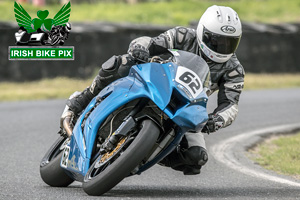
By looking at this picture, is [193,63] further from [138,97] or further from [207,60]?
[207,60]

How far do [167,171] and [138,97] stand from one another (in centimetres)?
202

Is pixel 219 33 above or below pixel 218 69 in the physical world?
above

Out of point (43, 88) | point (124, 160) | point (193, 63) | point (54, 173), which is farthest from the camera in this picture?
point (43, 88)

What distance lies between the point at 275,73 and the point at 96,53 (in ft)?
17.7

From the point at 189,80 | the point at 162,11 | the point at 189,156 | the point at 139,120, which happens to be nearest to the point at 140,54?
the point at 189,80

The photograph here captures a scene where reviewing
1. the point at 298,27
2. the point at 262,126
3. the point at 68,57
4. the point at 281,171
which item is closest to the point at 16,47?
the point at 68,57

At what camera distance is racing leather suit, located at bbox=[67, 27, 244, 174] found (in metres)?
5.50

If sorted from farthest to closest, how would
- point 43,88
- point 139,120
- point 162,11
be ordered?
point 162,11
point 43,88
point 139,120

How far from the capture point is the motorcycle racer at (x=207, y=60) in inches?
216

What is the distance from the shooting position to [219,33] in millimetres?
5695

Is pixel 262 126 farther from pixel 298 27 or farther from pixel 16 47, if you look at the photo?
pixel 298 27

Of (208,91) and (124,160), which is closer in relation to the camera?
(124,160)

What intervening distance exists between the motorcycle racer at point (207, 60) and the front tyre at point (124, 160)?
0.75 metres

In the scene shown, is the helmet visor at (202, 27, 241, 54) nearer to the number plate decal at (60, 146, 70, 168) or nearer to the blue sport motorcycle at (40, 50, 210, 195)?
the blue sport motorcycle at (40, 50, 210, 195)
